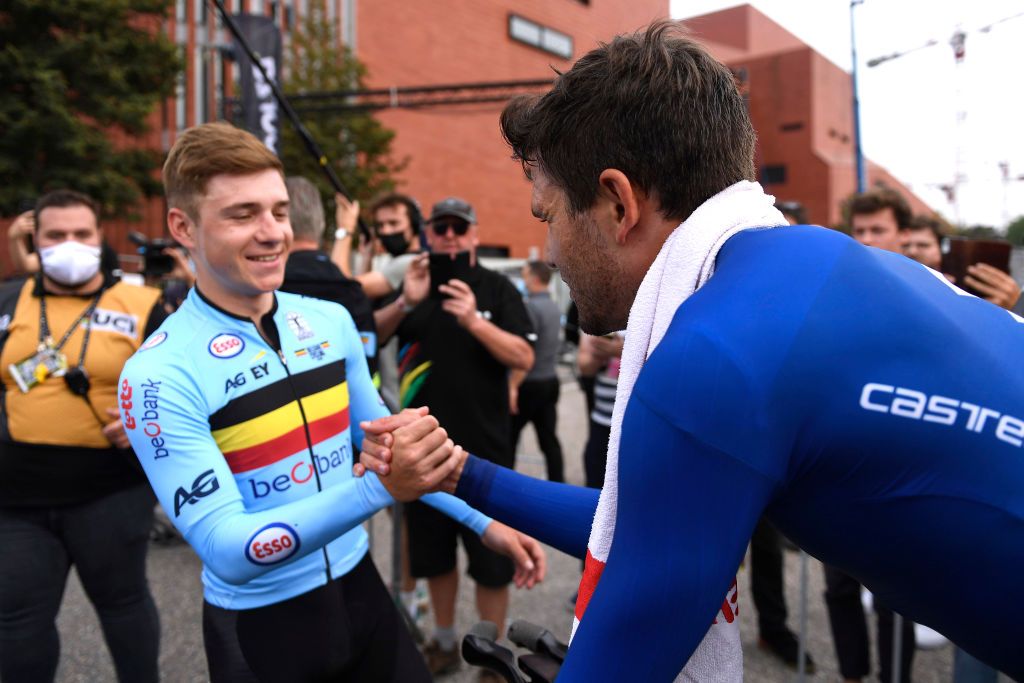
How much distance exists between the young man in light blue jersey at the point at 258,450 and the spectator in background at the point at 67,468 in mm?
976

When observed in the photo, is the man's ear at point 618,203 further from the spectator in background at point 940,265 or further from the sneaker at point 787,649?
the sneaker at point 787,649

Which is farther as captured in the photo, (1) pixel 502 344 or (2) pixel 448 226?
(2) pixel 448 226

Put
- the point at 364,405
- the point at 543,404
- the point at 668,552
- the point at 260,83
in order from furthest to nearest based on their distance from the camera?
the point at 260,83
the point at 543,404
the point at 364,405
the point at 668,552

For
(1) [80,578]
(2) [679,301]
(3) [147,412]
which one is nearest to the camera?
(2) [679,301]

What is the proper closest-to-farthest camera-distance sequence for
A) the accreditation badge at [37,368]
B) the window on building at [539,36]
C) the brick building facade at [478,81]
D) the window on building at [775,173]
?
the accreditation badge at [37,368]
the brick building facade at [478,81]
the window on building at [539,36]
the window on building at [775,173]

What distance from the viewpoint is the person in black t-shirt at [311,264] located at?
314 centimetres

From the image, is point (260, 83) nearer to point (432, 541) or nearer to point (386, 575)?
point (386, 575)

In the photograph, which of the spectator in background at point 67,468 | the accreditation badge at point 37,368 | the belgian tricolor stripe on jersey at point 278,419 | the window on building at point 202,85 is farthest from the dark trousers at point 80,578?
the window on building at point 202,85

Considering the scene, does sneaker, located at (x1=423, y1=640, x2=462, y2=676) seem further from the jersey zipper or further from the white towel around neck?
the white towel around neck

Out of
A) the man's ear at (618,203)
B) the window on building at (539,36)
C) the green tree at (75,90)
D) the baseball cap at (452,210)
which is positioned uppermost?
the window on building at (539,36)

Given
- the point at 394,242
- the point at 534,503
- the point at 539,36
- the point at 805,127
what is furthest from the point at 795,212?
the point at 805,127

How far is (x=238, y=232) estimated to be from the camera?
6.34 ft

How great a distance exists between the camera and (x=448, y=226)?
3.73 m

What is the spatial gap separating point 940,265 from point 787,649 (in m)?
2.05
